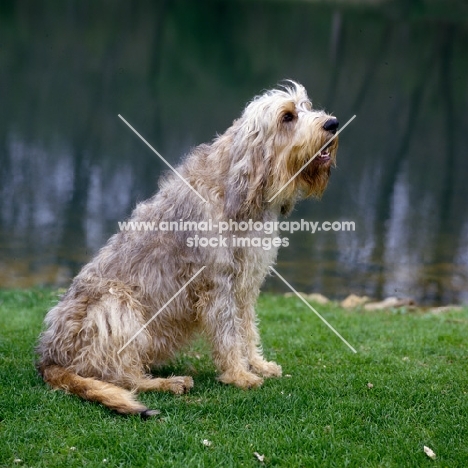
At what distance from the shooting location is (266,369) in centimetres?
632

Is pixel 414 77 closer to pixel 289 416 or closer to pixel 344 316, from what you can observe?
pixel 344 316

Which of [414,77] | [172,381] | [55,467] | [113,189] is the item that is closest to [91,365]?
[172,381]

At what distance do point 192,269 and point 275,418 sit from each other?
52.7 inches

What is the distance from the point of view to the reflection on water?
1393 centimetres

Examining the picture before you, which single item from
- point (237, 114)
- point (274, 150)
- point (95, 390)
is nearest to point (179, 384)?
point (95, 390)

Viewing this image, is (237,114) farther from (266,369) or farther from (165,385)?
(165,385)

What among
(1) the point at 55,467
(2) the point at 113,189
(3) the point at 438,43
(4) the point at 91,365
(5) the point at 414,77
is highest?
(3) the point at 438,43

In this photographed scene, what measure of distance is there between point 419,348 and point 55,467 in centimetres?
410

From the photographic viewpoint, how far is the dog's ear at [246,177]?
566 centimetres

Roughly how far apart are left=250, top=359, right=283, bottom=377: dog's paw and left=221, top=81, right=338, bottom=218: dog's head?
1411 mm

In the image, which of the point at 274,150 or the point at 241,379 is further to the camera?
the point at 241,379

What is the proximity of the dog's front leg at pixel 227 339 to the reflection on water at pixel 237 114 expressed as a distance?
604 centimetres

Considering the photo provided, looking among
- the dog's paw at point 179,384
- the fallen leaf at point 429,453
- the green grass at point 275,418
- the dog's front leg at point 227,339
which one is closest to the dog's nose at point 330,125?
Result: the dog's front leg at point 227,339

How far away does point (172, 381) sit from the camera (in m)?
5.80
